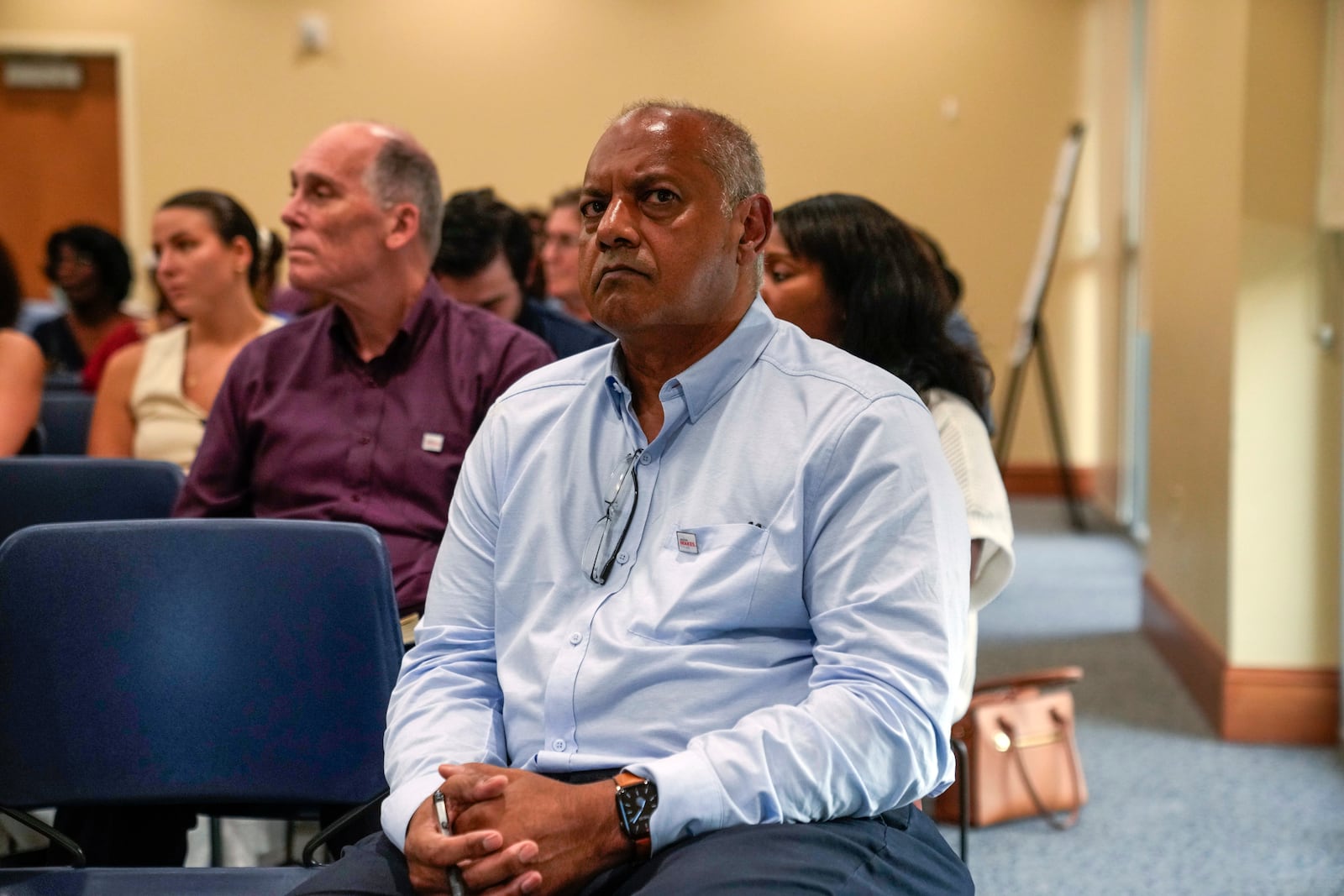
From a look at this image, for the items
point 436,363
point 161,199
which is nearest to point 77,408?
point 436,363

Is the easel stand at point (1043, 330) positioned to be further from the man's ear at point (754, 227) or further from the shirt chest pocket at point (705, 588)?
the shirt chest pocket at point (705, 588)

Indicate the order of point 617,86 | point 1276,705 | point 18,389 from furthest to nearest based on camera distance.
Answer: point 617,86 < point 1276,705 < point 18,389

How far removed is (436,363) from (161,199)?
594 cm

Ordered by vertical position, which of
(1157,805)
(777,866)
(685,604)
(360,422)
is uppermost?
(360,422)

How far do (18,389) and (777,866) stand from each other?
2.38 metres

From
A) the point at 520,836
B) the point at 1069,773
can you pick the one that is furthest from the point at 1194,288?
the point at 520,836

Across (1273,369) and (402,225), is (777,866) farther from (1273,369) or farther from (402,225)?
(1273,369)

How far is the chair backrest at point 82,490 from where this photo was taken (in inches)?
95.8

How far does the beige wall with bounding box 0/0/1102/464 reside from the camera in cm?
773

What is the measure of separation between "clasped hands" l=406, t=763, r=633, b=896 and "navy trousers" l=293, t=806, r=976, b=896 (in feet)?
0.18

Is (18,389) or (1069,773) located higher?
(18,389)

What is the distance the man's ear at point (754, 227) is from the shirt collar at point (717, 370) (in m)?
0.06

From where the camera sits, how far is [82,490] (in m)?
2.44

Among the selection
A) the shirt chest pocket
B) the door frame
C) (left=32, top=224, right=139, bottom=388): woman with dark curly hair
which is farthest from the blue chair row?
the door frame
